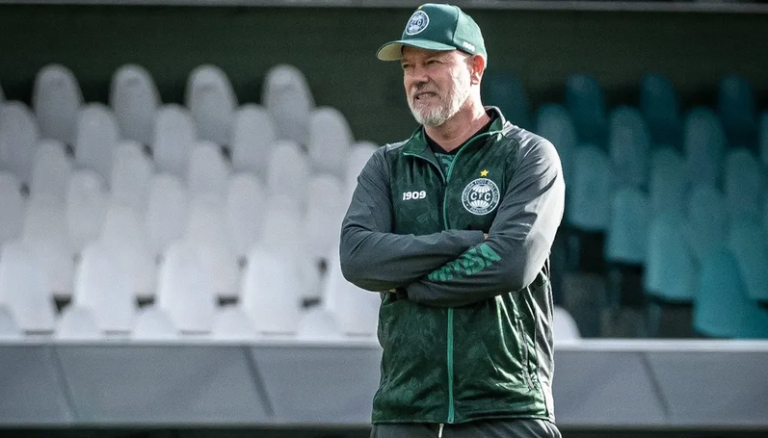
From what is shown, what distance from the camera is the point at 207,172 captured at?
5.00m

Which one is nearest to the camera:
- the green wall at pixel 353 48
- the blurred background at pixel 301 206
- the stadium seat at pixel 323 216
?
the blurred background at pixel 301 206

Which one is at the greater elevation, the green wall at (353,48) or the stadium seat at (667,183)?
the green wall at (353,48)

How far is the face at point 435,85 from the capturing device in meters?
2.09

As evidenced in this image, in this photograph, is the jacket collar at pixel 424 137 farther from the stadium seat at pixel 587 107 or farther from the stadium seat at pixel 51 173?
the stadium seat at pixel 587 107

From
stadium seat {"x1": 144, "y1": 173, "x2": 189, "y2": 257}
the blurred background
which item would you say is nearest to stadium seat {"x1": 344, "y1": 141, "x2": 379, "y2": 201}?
the blurred background

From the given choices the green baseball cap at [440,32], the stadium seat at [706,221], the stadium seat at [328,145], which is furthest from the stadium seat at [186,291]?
the green baseball cap at [440,32]

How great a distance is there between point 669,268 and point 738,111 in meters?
1.33

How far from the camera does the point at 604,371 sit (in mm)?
3725

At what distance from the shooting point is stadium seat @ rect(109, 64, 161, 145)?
5.37 meters

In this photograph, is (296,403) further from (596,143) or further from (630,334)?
(596,143)

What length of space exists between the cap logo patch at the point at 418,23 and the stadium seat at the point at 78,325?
2133 millimetres

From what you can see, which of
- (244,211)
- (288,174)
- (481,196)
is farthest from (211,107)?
(481,196)

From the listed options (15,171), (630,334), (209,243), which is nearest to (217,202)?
(209,243)

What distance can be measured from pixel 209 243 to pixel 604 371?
62.4 inches
